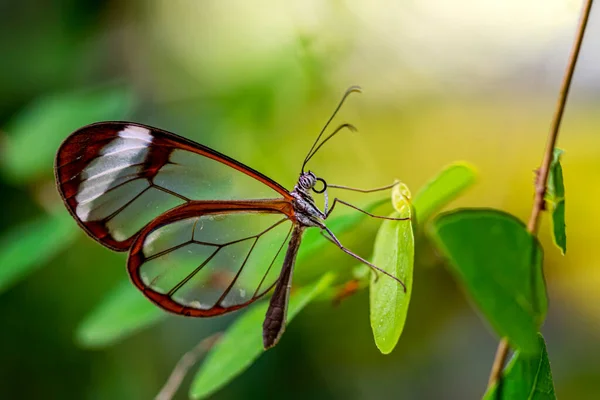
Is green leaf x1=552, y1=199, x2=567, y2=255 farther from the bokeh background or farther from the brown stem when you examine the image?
the bokeh background

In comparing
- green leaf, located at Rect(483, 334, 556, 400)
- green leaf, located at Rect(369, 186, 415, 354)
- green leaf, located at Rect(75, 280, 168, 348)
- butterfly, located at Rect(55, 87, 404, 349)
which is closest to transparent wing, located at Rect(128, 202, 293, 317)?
butterfly, located at Rect(55, 87, 404, 349)

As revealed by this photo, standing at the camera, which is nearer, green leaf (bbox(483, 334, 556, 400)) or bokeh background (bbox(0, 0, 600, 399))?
green leaf (bbox(483, 334, 556, 400))

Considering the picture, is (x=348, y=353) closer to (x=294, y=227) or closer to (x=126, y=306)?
(x=126, y=306)

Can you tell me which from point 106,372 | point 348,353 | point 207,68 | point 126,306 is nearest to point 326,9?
point 207,68

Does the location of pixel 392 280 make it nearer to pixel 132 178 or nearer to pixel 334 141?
pixel 132 178

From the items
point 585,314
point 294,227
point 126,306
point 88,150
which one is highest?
point 88,150
